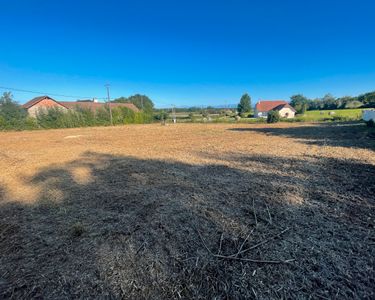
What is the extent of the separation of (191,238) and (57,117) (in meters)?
27.5

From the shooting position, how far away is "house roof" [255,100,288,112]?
160 feet

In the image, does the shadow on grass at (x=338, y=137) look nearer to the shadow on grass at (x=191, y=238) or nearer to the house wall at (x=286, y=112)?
the shadow on grass at (x=191, y=238)

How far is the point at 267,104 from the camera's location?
50.1m

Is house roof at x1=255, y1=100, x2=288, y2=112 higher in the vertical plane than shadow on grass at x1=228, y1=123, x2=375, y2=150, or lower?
higher

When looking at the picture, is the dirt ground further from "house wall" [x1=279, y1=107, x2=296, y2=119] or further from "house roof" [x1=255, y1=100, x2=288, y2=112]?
"house roof" [x1=255, y1=100, x2=288, y2=112]

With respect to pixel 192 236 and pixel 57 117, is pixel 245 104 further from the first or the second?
pixel 192 236

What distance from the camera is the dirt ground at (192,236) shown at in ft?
5.60

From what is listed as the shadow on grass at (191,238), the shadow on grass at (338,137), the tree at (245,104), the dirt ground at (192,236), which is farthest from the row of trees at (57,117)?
the tree at (245,104)

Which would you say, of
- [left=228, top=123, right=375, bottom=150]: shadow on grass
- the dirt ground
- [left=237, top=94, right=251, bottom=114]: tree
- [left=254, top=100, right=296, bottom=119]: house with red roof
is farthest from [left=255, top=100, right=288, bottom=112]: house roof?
the dirt ground

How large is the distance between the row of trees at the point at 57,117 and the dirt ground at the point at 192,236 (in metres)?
22.5

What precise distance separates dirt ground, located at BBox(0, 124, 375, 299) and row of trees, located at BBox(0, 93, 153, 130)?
2248cm

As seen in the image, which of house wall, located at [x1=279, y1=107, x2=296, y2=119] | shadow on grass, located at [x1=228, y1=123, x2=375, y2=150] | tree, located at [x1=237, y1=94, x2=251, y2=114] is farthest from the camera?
tree, located at [x1=237, y1=94, x2=251, y2=114]

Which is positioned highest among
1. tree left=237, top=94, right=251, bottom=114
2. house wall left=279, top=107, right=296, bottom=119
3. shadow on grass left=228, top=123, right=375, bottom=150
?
tree left=237, top=94, right=251, bottom=114

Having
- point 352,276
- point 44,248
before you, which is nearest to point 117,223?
point 44,248
